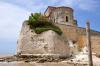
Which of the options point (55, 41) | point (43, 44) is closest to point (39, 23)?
point (43, 44)

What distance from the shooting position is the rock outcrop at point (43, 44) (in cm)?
3397

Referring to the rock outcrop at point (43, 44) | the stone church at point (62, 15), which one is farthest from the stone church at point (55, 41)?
the stone church at point (62, 15)

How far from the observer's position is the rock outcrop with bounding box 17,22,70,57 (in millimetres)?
33969

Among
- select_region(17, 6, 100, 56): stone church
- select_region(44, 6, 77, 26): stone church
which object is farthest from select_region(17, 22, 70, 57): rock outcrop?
select_region(44, 6, 77, 26): stone church

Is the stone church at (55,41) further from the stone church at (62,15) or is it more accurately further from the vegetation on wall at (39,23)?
the stone church at (62,15)

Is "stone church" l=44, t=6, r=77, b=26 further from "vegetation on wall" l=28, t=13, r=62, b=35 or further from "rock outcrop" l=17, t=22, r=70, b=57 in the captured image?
"rock outcrop" l=17, t=22, r=70, b=57

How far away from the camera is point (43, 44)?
1347 inches

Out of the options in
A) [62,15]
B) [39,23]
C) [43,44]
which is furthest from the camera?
[62,15]

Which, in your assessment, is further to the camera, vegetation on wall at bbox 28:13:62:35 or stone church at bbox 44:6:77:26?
stone church at bbox 44:6:77:26

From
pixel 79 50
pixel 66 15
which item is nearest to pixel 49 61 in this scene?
pixel 79 50

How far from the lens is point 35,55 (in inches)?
1303

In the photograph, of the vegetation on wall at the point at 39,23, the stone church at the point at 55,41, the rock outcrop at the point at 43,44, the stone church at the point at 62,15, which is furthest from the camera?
the stone church at the point at 62,15

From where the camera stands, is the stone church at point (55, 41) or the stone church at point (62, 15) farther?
the stone church at point (62, 15)

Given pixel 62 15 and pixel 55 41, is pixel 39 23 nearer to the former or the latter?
pixel 55 41
